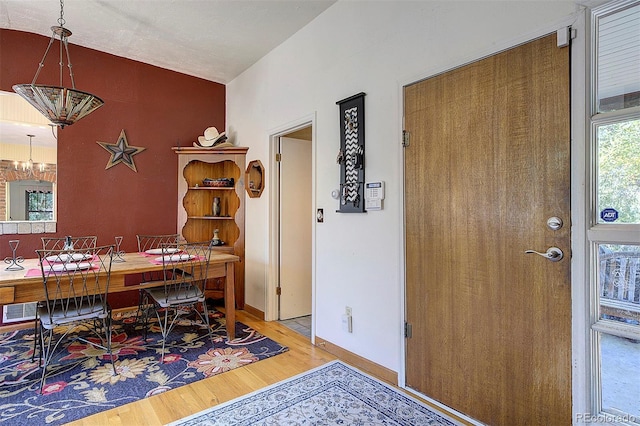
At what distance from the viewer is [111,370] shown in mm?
2453

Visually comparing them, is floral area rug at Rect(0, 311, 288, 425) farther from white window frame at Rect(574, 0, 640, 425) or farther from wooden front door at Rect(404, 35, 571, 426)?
white window frame at Rect(574, 0, 640, 425)

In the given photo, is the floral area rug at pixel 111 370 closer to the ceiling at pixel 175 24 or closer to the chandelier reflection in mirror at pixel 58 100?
the chandelier reflection in mirror at pixel 58 100

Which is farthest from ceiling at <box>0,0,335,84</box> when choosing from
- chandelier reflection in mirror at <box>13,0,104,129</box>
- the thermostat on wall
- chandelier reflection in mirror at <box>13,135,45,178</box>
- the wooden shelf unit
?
the thermostat on wall

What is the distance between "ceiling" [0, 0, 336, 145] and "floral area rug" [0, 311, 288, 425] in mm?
2177

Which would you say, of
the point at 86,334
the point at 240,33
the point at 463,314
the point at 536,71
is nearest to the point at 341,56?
the point at 240,33

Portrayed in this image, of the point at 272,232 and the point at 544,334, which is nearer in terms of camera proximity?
the point at 544,334

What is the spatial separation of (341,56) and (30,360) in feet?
11.2

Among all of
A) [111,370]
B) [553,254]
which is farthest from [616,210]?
[111,370]

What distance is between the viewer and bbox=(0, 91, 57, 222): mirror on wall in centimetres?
336

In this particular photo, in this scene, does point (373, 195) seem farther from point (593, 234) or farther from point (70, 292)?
point (70, 292)

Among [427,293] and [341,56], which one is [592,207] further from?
[341,56]

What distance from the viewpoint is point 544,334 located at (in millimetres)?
1595

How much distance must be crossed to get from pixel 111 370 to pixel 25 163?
8.05 feet

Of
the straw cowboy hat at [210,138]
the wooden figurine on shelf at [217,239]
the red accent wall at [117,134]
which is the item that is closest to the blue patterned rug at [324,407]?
the wooden figurine on shelf at [217,239]
